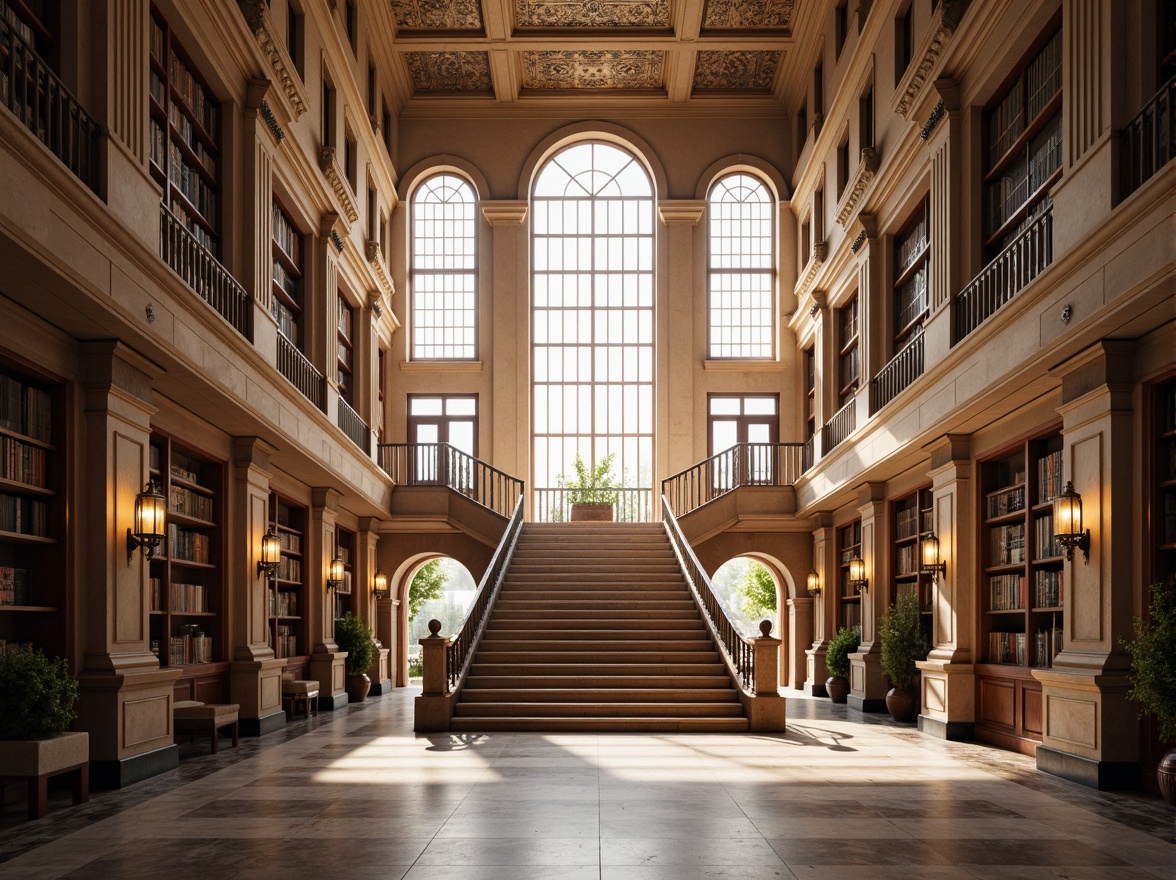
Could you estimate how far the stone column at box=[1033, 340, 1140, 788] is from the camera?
8.34m

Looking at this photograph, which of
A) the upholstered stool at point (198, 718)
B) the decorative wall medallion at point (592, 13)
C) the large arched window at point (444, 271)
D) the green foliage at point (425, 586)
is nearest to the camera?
the upholstered stool at point (198, 718)

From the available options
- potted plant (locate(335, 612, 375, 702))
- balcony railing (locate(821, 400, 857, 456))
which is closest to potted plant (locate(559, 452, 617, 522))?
balcony railing (locate(821, 400, 857, 456))

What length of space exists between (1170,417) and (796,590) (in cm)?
1248

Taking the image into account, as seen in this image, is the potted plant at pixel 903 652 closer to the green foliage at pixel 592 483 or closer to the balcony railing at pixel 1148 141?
the balcony railing at pixel 1148 141

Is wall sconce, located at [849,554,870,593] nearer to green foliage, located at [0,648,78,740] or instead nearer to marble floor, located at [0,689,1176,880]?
marble floor, located at [0,689,1176,880]

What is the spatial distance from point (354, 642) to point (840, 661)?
23.4ft

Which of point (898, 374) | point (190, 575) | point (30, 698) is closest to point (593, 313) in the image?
point (898, 374)

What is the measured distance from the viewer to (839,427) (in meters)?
17.2

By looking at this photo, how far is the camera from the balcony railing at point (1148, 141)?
24.1 feet

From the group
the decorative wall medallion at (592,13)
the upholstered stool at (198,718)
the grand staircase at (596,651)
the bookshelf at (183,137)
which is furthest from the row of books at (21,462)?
the decorative wall medallion at (592,13)

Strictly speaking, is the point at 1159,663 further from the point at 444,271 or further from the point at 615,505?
the point at 444,271

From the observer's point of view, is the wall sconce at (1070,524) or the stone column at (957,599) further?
the stone column at (957,599)

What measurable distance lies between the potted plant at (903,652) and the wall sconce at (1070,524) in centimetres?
436

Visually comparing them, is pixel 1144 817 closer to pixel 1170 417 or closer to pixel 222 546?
pixel 1170 417
